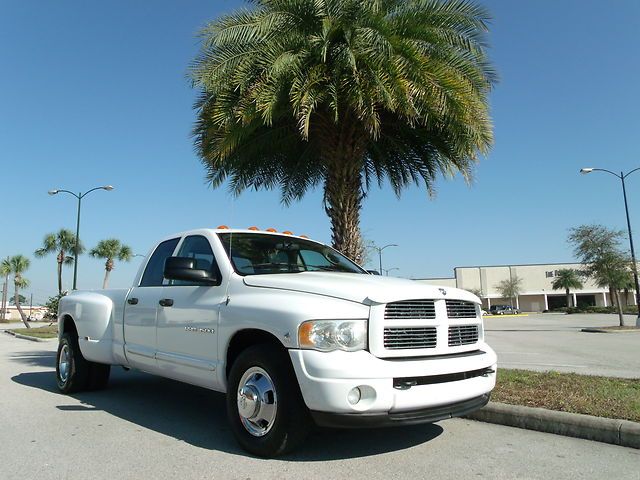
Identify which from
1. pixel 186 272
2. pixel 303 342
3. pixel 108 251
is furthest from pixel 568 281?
pixel 303 342

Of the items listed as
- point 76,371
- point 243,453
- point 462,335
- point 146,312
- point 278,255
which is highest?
point 278,255

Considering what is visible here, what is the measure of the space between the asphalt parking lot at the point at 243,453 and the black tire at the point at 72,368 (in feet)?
3.05

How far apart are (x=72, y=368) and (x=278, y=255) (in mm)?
3805

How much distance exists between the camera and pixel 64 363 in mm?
7801

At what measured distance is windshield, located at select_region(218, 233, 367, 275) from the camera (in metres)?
5.44

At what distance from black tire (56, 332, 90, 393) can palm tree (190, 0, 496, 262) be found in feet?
12.7

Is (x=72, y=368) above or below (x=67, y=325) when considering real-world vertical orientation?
below

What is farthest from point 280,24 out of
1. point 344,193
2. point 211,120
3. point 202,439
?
point 202,439

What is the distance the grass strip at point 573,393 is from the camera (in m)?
5.41

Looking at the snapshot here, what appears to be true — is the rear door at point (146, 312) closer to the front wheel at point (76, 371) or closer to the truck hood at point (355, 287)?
the front wheel at point (76, 371)

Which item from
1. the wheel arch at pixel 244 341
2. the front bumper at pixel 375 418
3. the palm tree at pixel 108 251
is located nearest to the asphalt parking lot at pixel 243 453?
the front bumper at pixel 375 418

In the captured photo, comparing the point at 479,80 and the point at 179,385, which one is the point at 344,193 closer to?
the point at 479,80

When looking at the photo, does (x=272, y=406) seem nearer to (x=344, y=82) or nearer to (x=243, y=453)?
(x=243, y=453)

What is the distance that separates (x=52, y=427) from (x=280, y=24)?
7.34 metres
